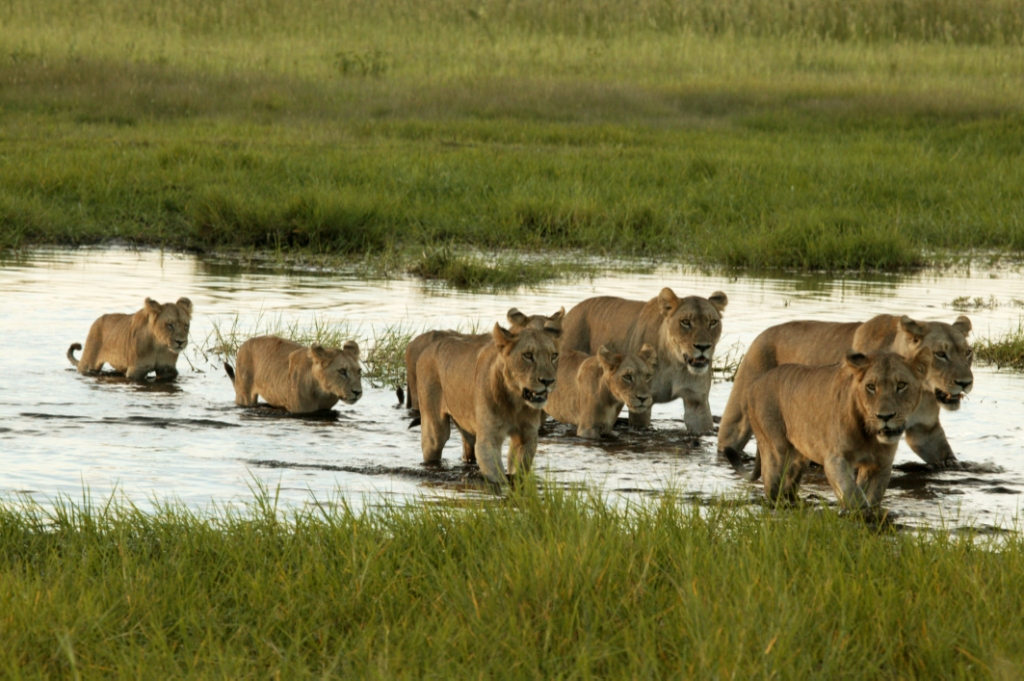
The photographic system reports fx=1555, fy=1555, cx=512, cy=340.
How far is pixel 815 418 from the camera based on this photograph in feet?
21.6

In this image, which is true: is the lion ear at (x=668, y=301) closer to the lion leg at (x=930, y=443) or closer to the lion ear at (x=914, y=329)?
the lion leg at (x=930, y=443)

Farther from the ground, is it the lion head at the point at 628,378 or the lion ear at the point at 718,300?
the lion ear at the point at 718,300

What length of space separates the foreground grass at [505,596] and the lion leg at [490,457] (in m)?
1.52

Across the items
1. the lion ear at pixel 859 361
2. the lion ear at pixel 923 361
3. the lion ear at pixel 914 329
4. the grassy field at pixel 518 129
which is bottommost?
the lion ear at pixel 923 361

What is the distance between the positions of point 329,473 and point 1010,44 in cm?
2861

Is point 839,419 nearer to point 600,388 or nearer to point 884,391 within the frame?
point 884,391

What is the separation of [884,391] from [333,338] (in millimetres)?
5369

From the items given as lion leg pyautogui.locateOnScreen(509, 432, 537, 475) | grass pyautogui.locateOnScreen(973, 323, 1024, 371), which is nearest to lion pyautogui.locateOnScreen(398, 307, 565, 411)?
lion leg pyautogui.locateOnScreen(509, 432, 537, 475)

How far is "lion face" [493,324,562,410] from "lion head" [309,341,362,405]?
220 centimetres

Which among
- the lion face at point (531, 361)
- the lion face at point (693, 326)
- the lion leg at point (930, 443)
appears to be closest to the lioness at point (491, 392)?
the lion face at point (531, 361)

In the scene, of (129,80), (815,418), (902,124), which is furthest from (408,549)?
(129,80)

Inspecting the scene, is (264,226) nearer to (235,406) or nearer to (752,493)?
(235,406)

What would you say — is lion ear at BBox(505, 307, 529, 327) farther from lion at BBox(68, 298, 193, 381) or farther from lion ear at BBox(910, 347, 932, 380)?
lion at BBox(68, 298, 193, 381)

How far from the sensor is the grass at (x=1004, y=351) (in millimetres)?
10734
